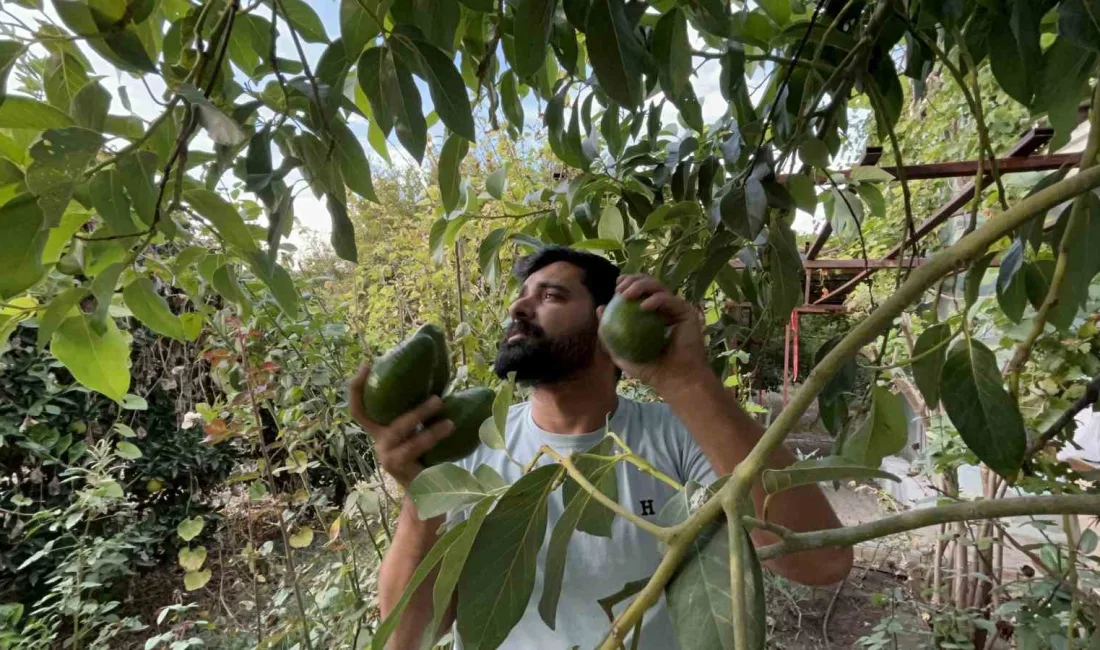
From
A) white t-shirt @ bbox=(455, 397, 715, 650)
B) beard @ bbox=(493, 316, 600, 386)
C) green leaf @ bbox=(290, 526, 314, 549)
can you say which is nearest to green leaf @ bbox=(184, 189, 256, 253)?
white t-shirt @ bbox=(455, 397, 715, 650)

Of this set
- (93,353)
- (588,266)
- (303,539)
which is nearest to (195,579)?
(303,539)

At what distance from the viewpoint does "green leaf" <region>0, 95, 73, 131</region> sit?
1.71 feet

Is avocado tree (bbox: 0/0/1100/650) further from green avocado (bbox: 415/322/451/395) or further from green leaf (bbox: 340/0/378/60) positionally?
green avocado (bbox: 415/322/451/395)

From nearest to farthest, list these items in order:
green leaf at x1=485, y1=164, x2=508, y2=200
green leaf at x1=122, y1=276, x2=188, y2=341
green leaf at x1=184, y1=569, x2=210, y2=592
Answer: green leaf at x1=122, y1=276, x2=188, y2=341 → green leaf at x1=485, y1=164, x2=508, y2=200 → green leaf at x1=184, y1=569, x2=210, y2=592

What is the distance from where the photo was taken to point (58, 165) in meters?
0.47

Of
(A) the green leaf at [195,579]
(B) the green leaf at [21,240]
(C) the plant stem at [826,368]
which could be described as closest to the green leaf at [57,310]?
(B) the green leaf at [21,240]

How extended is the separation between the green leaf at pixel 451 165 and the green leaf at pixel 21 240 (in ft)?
1.17

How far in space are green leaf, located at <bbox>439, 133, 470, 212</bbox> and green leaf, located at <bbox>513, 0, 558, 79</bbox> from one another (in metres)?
0.12

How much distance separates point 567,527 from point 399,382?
0.48 meters

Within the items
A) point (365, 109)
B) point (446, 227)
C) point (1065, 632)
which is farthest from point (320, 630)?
point (1065, 632)

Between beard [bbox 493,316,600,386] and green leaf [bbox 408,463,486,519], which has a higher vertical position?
beard [bbox 493,316,600,386]

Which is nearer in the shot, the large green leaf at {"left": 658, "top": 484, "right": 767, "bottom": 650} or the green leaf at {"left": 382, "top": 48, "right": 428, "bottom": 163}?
the large green leaf at {"left": 658, "top": 484, "right": 767, "bottom": 650}

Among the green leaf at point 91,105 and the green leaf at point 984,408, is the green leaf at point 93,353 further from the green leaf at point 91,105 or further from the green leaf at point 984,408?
the green leaf at point 984,408

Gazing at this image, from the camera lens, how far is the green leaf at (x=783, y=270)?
38.0 inches
